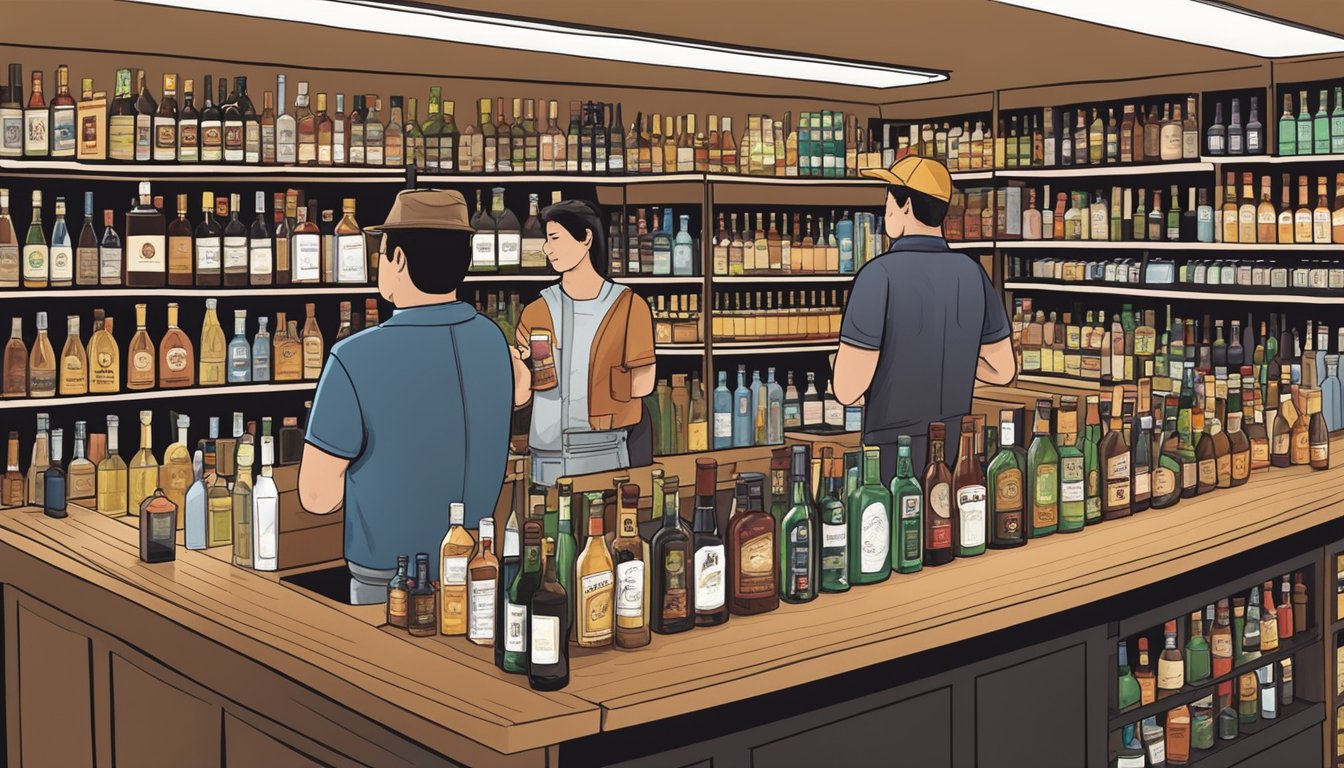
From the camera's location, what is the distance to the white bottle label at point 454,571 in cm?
229

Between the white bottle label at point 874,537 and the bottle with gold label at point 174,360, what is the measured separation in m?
3.30

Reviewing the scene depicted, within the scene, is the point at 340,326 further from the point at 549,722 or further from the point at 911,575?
the point at 549,722

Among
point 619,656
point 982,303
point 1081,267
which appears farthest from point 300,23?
point 1081,267

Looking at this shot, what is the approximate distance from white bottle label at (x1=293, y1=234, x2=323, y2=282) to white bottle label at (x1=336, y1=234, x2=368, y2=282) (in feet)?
0.30

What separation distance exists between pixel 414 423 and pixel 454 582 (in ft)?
1.40

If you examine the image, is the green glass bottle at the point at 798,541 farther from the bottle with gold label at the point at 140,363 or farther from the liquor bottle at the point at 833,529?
the bottle with gold label at the point at 140,363

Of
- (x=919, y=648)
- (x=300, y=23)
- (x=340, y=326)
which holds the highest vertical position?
(x=300, y=23)

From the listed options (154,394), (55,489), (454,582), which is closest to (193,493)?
(55,489)

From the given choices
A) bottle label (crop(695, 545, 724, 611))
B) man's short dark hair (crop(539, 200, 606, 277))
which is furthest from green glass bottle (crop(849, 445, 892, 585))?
man's short dark hair (crop(539, 200, 606, 277))

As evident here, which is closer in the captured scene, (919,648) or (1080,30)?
(919,648)

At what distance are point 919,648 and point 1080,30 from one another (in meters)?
4.25


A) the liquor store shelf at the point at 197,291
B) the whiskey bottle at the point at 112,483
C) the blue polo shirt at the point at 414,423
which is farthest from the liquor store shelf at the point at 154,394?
the blue polo shirt at the point at 414,423

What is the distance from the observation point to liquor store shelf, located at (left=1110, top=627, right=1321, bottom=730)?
9.74ft

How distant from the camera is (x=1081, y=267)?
7.00 m
